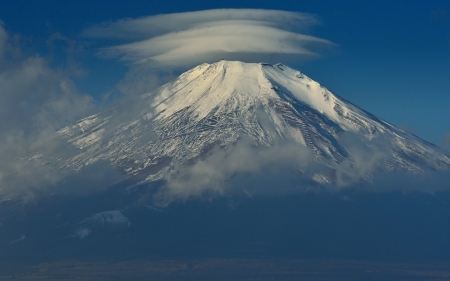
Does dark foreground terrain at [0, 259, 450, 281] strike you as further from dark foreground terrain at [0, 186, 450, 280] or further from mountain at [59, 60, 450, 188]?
mountain at [59, 60, 450, 188]

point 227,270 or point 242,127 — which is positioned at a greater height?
point 242,127

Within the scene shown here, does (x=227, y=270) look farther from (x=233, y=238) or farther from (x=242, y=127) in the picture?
(x=242, y=127)

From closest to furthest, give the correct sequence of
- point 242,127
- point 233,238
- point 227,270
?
point 227,270, point 233,238, point 242,127

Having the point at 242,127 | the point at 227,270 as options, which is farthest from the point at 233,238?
the point at 242,127

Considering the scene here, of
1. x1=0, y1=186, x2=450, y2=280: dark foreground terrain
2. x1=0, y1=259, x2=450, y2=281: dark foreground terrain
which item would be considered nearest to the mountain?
x1=0, y1=186, x2=450, y2=280: dark foreground terrain

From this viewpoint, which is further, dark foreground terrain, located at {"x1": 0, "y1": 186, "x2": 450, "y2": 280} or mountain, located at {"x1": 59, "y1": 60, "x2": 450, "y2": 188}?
mountain, located at {"x1": 59, "y1": 60, "x2": 450, "y2": 188}

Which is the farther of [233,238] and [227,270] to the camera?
[233,238]

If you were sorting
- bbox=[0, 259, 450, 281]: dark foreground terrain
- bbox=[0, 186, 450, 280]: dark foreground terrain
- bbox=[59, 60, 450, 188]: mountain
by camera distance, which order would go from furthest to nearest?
bbox=[59, 60, 450, 188]: mountain < bbox=[0, 186, 450, 280]: dark foreground terrain < bbox=[0, 259, 450, 281]: dark foreground terrain

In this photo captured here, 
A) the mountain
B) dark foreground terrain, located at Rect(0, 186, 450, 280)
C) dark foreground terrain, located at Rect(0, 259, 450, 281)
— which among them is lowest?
dark foreground terrain, located at Rect(0, 259, 450, 281)

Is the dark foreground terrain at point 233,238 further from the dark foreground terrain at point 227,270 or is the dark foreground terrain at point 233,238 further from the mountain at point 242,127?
the mountain at point 242,127
